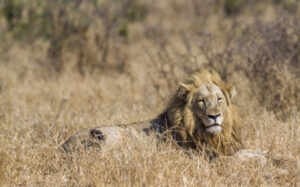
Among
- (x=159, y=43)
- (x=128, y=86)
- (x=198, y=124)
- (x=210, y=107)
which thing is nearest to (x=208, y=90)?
(x=210, y=107)

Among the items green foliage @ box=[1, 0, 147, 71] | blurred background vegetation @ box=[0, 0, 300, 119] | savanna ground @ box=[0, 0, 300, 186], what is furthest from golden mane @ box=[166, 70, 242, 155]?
green foliage @ box=[1, 0, 147, 71]

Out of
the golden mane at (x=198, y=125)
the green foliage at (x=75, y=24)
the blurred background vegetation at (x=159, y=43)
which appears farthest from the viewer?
the green foliage at (x=75, y=24)

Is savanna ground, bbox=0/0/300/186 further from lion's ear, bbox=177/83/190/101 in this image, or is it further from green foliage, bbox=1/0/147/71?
lion's ear, bbox=177/83/190/101

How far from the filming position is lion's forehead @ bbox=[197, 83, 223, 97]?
3953 millimetres

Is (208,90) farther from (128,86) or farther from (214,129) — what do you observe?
(128,86)

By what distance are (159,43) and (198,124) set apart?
6724 millimetres

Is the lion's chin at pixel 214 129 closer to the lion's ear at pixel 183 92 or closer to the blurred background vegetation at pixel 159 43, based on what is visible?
the lion's ear at pixel 183 92

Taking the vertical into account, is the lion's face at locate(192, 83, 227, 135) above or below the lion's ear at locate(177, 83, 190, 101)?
below

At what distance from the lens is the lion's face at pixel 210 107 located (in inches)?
151

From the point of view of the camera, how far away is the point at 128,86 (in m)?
8.06

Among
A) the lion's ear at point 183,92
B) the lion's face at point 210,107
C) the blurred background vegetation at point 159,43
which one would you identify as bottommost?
Answer: the lion's face at point 210,107

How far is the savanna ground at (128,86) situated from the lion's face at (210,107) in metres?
0.28

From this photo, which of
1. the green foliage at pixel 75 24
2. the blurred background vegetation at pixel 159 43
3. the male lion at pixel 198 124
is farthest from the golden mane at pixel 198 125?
the green foliage at pixel 75 24

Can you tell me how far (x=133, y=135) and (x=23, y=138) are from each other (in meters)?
1.04
